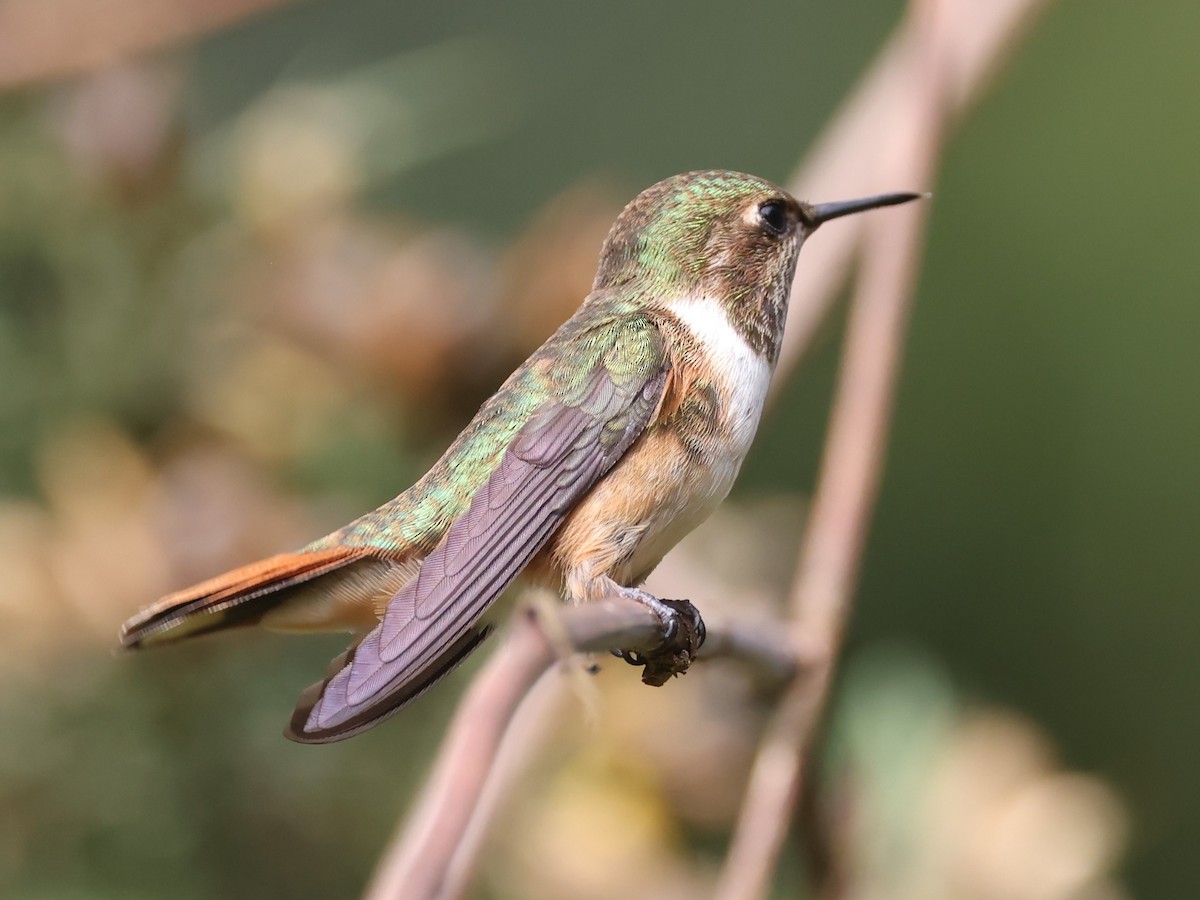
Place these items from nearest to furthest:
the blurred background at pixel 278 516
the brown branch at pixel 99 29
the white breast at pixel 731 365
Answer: the white breast at pixel 731 365
the blurred background at pixel 278 516
the brown branch at pixel 99 29

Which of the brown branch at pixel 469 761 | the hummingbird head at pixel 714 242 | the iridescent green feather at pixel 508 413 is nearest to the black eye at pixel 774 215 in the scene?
the hummingbird head at pixel 714 242

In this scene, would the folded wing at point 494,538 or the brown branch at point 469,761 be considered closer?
the brown branch at point 469,761

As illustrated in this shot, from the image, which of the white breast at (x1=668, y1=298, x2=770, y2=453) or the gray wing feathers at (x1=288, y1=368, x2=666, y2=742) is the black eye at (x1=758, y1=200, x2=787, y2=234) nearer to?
the white breast at (x1=668, y1=298, x2=770, y2=453)

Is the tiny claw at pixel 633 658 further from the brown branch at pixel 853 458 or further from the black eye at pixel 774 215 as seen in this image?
the black eye at pixel 774 215

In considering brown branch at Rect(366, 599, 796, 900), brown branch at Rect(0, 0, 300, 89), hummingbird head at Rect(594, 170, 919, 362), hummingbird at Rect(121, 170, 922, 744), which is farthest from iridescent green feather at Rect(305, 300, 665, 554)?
brown branch at Rect(0, 0, 300, 89)

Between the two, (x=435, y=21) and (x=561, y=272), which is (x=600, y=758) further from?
(x=435, y=21)

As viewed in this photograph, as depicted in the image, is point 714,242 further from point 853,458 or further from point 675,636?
point 675,636
